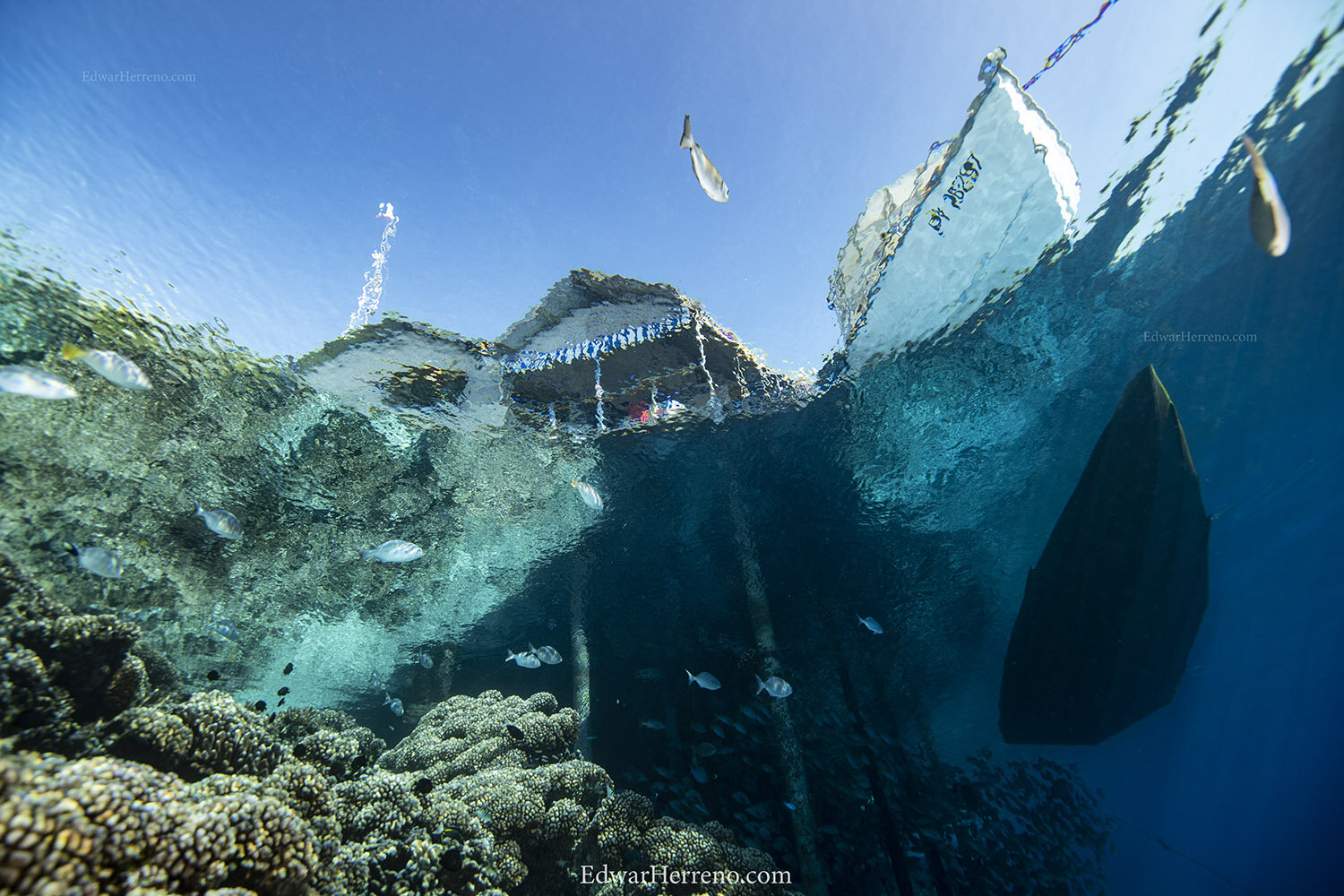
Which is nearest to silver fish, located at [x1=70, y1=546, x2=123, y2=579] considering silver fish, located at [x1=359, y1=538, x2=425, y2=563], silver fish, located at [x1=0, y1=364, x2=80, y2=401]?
silver fish, located at [x1=0, y1=364, x2=80, y2=401]

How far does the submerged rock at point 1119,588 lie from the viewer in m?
8.86

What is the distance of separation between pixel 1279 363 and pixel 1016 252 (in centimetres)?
997

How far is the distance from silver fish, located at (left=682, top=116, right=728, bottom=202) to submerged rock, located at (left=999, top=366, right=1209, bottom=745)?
27.6 ft

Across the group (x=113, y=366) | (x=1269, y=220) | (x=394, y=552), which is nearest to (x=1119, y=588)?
(x=1269, y=220)

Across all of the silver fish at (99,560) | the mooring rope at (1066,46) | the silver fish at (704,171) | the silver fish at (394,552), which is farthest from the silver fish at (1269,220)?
the silver fish at (99,560)

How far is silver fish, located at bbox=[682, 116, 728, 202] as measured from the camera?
13.0 ft

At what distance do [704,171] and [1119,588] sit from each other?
1273cm

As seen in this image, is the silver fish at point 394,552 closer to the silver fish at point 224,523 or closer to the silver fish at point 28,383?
the silver fish at point 224,523

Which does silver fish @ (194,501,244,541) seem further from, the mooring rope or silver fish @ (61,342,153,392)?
the mooring rope

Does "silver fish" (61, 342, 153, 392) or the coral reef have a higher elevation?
"silver fish" (61, 342, 153, 392)

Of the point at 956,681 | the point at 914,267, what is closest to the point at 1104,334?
the point at 914,267

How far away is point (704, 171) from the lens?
416 centimetres

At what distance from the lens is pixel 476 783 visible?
21.8ft

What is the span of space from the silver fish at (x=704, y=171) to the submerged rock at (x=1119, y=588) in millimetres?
8412
